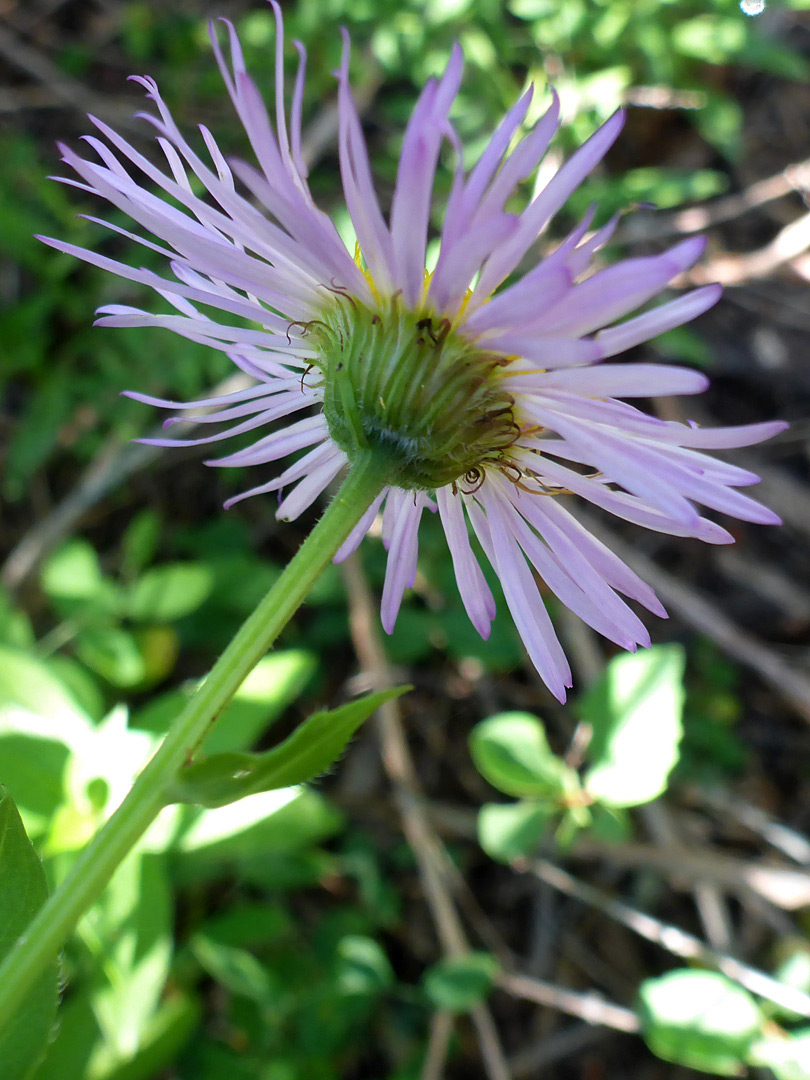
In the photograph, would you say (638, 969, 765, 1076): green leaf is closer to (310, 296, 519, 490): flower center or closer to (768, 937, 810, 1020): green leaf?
(768, 937, 810, 1020): green leaf

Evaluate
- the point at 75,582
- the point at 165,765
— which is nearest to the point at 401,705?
the point at 75,582

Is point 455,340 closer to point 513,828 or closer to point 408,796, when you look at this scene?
point 513,828

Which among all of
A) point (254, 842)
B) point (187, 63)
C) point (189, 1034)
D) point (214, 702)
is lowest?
point (189, 1034)

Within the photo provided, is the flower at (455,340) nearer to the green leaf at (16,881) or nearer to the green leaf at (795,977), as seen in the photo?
the green leaf at (16,881)

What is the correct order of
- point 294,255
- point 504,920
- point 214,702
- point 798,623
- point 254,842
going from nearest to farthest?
point 214,702 → point 294,255 → point 254,842 → point 504,920 → point 798,623

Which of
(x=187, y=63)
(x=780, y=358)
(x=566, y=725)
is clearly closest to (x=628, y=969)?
(x=566, y=725)

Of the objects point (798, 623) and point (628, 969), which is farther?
point (798, 623)

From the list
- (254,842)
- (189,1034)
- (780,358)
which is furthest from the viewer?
(780,358)

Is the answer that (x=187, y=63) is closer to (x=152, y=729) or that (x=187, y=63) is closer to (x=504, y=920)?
(x=152, y=729)
